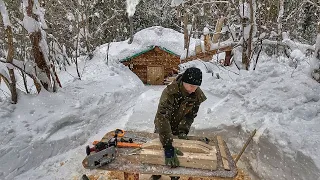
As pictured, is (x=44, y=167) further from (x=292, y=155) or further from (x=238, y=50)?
(x=238, y=50)

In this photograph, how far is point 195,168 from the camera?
11.1ft

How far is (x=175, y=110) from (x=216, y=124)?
2.27 meters

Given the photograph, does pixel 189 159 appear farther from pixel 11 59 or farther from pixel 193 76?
pixel 11 59

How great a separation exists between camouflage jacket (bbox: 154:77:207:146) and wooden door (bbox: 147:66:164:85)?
17.0 meters

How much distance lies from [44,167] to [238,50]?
322 inches

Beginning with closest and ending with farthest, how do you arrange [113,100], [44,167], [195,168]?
[195,168], [44,167], [113,100]

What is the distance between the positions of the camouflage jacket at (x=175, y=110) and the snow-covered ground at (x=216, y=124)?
5.22 ft

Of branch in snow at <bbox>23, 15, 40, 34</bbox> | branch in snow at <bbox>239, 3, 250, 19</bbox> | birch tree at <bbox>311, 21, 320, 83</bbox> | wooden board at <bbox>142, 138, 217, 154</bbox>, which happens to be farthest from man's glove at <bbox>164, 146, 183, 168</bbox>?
branch in snow at <bbox>239, 3, 250, 19</bbox>

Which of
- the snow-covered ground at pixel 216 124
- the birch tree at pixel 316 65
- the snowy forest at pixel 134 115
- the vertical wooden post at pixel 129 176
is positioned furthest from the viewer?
the birch tree at pixel 316 65

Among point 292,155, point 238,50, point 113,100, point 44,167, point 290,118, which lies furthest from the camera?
point 238,50

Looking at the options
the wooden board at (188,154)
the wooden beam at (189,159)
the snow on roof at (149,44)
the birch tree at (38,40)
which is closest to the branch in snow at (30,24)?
the birch tree at (38,40)

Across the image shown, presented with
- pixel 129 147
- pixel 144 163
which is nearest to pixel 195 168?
pixel 144 163

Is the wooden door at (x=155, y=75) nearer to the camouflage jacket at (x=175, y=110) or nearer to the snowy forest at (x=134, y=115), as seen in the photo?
the snowy forest at (x=134, y=115)

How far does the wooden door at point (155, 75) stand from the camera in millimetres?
21203
